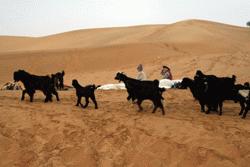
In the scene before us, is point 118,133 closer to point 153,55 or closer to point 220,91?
point 220,91

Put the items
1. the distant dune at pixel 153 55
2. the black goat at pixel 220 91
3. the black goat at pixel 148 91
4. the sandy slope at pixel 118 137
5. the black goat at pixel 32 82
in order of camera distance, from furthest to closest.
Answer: the distant dune at pixel 153 55
the black goat at pixel 32 82
the black goat at pixel 220 91
the black goat at pixel 148 91
the sandy slope at pixel 118 137

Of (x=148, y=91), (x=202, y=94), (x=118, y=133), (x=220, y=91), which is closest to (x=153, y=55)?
(x=202, y=94)

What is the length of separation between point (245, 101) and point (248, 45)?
30868 mm

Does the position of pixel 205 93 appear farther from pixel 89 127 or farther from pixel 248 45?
pixel 248 45

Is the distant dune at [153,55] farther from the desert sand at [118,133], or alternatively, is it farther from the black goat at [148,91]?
the black goat at [148,91]

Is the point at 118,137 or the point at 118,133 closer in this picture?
the point at 118,137

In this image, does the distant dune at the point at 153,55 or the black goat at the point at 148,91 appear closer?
the black goat at the point at 148,91

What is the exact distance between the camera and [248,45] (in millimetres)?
41938

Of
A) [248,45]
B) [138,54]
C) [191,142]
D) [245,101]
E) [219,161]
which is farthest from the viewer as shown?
[248,45]

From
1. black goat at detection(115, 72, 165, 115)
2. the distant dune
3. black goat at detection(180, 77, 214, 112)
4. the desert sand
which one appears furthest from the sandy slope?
the distant dune

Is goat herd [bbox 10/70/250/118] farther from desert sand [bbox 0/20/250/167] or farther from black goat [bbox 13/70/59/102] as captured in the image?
black goat [bbox 13/70/59/102]

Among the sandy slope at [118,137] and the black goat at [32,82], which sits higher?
the black goat at [32,82]

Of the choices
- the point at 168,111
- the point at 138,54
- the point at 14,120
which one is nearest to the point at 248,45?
the point at 138,54

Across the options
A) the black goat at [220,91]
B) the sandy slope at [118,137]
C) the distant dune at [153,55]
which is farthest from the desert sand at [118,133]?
the distant dune at [153,55]
